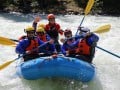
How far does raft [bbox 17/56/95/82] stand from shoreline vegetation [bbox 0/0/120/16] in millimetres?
6601

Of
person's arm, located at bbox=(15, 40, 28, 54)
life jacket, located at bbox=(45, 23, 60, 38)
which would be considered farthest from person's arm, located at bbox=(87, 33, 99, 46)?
life jacket, located at bbox=(45, 23, 60, 38)

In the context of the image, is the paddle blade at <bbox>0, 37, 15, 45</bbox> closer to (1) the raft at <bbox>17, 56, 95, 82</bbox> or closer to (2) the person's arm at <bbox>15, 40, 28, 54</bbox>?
(2) the person's arm at <bbox>15, 40, 28, 54</bbox>

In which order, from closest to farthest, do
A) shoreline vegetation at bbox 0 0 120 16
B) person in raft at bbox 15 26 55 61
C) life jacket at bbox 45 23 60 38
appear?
1. person in raft at bbox 15 26 55 61
2. life jacket at bbox 45 23 60 38
3. shoreline vegetation at bbox 0 0 120 16

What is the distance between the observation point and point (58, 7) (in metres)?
13.3

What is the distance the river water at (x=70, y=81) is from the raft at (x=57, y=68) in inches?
15.9

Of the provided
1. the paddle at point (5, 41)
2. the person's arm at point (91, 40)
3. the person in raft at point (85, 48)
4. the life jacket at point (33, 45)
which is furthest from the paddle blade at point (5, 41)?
the person's arm at point (91, 40)

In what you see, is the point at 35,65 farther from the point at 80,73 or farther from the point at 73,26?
the point at 73,26

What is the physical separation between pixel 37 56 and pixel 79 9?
6.58 m

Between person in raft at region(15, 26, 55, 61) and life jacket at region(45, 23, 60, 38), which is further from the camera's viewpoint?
life jacket at region(45, 23, 60, 38)

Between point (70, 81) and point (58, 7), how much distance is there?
272 inches

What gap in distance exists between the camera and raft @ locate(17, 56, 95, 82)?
6.14 m

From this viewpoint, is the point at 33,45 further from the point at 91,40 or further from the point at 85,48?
the point at 91,40

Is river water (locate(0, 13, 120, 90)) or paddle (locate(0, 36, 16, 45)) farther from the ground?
paddle (locate(0, 36, 16, 45))

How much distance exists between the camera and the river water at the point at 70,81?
265 inches
